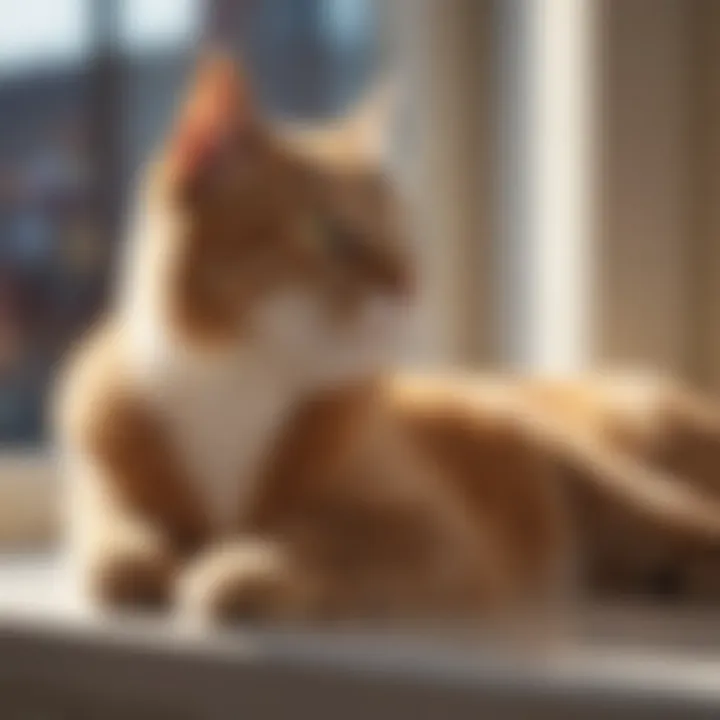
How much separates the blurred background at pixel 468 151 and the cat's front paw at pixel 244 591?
0.89 feet

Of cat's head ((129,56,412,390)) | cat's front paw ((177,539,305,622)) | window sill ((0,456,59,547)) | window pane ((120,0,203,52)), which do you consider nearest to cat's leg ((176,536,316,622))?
cat's front paw ((177,539,305,622))

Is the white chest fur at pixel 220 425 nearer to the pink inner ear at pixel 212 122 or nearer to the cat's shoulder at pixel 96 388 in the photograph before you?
the cat's shoulder at pixel 96 388

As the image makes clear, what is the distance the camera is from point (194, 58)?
1.26 m

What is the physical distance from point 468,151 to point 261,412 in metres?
0.53

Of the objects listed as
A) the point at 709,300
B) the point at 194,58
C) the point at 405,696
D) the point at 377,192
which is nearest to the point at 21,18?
the point at 194,58

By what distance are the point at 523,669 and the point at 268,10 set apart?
76cm

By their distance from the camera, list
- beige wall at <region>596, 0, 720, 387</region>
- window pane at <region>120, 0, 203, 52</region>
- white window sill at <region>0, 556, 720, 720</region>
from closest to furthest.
→ white window sill at <region>0, 556, 720, 720</region>, beige wall at <region>596, 0, 720, 387</region>, window pane at <region>120, 0, 203, 52</region>

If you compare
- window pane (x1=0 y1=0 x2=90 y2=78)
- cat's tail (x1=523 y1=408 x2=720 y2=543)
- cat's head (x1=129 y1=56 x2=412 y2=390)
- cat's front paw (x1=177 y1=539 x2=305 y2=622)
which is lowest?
cat's front paw (x1=177 y1=539 x2=305 y2=622)

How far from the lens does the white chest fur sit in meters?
0.88

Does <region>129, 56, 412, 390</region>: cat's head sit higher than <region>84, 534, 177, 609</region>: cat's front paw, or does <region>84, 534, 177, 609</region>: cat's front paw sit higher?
<region>129, 56, 412, 390</region>: cat's head

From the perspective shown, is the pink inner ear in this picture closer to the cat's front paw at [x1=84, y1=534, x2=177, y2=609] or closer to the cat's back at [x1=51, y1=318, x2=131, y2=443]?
the cat's back at [x1=51, y1=318, x2=131, y2=443]

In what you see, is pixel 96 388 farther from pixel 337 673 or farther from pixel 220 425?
pixel 337 673

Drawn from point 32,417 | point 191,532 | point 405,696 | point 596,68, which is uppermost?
point 596,68

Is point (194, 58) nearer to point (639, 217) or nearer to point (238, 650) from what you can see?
point (639, 217)
